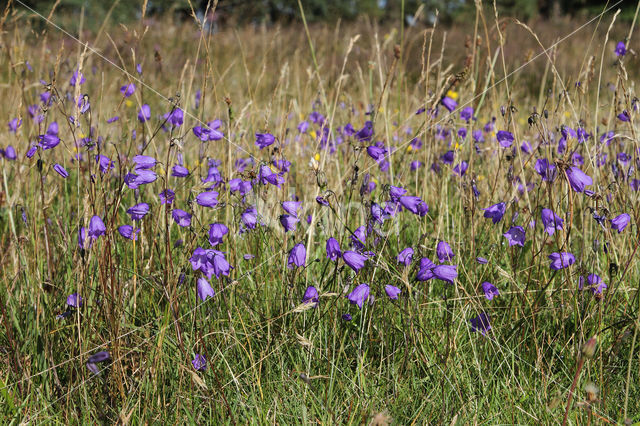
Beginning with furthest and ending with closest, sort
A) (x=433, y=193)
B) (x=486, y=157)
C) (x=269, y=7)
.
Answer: (x=269, y=7) → (x=486, y=157) → (x=433, y=193)

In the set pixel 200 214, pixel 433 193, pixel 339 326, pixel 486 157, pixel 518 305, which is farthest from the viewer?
pixel 486 157

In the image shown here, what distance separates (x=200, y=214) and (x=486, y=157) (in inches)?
61.0

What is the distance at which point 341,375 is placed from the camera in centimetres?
149

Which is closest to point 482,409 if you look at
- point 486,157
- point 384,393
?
point 384,393

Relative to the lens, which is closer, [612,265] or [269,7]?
[612,265]

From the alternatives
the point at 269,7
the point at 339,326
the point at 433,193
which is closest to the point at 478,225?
the point at 433,193

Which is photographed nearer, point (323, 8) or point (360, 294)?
point (360, 294)

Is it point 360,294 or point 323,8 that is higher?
point 360,294

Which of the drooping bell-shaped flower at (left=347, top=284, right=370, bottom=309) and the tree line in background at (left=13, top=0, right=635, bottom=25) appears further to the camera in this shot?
the tree line in background at (left=13, top=0, right=635, bottom=25)

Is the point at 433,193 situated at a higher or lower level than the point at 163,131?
higher

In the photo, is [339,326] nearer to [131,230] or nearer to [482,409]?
[482,409]

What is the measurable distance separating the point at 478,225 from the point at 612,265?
841mm

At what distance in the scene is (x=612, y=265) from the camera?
1310 mm

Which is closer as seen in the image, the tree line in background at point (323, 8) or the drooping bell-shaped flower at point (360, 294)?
the drooping bell-shaped flower at point (360, 294)
